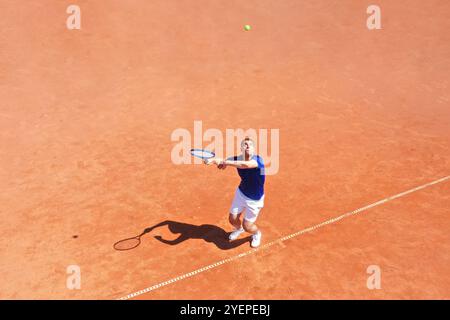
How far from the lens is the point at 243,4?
18938mm

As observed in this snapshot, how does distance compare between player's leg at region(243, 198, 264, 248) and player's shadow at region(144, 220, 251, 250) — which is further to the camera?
player's shadow at region(144, 220, 251, 250)

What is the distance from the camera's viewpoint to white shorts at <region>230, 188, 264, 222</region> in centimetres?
638

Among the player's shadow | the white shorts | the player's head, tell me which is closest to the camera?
the player's head

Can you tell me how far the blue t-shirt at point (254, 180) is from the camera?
6.11 m

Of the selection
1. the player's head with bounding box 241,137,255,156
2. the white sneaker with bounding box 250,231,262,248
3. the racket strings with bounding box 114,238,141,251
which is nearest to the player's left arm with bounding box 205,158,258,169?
the player's head with bounding box 241,137,255,156

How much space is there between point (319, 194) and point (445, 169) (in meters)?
3.32

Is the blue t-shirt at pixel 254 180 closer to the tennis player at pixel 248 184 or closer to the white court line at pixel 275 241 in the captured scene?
the tennis player at pixel 248 184

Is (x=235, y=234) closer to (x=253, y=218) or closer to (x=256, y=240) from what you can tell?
(x=256, y=240)

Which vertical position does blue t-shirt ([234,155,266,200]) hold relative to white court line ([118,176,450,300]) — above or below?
above

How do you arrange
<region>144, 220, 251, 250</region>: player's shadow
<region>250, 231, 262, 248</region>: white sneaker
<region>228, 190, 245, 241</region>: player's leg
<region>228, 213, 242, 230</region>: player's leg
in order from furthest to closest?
1. <region>144, 220, 251, 250</region>: player's shadow
2. <region>250, 231, 262, 248</region>: white sneaker
3. <region>228, 213, 242, 230</region>: player's leg
4. <region>228, 190, 245, 241</region>: player's leg

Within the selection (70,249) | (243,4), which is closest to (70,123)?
(70,249)

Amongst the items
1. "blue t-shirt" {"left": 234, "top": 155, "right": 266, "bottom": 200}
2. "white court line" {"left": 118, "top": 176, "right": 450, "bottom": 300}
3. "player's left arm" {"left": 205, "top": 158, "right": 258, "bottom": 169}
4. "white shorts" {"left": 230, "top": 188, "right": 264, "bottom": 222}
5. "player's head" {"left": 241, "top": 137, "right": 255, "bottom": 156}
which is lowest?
"white court line" {"left": 118, "top": 176, "right": 450, "bottom": 300}

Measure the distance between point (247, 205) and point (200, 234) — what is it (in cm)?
139

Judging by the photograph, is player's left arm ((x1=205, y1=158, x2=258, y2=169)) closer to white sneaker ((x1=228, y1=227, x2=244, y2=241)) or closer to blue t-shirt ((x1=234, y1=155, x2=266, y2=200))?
blue t-shirt ((x1=234, y1=155, x2=266, y2=200))
